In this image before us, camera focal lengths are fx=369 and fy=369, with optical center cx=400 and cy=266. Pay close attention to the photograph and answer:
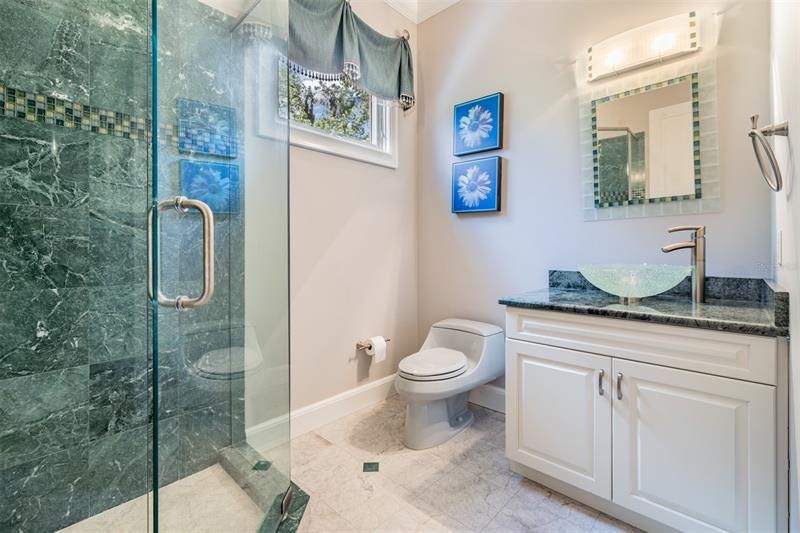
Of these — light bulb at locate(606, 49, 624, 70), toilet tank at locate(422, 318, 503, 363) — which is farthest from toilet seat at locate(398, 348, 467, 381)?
light bulb at locate(606, 49, 624, 70)

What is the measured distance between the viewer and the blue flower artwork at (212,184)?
146cm

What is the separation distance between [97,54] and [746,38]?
2602 millimetres

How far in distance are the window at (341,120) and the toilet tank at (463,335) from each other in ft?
3.84

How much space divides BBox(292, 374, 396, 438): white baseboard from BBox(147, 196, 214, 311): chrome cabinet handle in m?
1.03

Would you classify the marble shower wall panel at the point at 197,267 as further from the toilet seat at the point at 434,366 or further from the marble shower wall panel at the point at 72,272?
the toilet seat at the point at 434,366

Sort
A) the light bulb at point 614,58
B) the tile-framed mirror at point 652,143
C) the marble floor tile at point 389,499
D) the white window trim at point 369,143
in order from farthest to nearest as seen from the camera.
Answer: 1. the white window trim at point 369,143
2. the light bulb at point 614,58
3. the tile-framed mirror at point 652,143
4. the marble floor tile at point 389,499

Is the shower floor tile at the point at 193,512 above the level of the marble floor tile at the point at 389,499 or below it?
above

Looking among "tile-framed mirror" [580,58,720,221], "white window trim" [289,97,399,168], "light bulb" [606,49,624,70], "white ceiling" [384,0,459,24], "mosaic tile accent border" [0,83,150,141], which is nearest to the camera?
"mosaic tile accent border" [0,83,150,141]

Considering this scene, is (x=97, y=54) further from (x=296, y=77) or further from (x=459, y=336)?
(x=459, y=336)

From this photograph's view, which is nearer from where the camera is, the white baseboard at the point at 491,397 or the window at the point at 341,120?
the window at the point at 341,120

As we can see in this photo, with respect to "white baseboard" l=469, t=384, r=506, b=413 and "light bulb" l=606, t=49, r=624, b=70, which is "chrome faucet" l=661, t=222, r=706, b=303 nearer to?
"light bulb" l=606, t=49, r=624, b=70

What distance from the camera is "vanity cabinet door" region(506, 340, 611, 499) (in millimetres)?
1396

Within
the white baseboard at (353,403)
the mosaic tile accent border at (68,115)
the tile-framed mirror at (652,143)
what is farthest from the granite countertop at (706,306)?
the mosaic tile accent border at (68,115)

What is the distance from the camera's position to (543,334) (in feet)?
Result: 5.13
